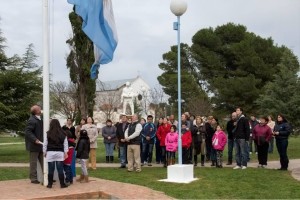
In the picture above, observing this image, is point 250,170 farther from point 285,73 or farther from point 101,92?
point 101,92

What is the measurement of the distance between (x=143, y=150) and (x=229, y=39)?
37.0 meters

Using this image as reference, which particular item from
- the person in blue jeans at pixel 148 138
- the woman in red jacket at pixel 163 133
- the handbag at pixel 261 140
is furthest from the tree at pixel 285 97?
the person in blue jeans at pixel 148 138

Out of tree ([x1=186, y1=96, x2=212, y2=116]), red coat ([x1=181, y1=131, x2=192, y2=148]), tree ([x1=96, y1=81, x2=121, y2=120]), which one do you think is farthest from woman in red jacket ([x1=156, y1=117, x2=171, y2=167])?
tree ([x1=96, y1=81, x2=121, y2=120])

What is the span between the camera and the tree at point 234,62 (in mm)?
45906

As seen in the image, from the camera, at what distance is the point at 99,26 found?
11.6 meters

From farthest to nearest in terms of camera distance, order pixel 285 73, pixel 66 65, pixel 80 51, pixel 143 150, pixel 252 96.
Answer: pixel 252 96 < pixel 66 65 < pixel 80 51 < pixel 285 73 < pixel 143 150

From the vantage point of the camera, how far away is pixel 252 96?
45.4 m

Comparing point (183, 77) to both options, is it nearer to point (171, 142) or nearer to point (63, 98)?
point (63, 98)

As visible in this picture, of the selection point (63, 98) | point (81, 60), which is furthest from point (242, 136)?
point (63, 98)

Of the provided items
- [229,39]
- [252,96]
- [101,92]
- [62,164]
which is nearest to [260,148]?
[62,164]

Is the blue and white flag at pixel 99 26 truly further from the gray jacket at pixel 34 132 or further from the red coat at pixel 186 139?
the red coat at pixel 186 139

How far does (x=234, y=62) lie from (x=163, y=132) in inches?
1355

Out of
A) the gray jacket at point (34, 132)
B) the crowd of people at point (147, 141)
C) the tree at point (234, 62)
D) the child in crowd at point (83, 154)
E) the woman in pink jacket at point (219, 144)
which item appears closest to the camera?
the crowd of people at point (147, 141)

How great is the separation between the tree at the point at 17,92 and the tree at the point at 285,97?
14.0 meters
